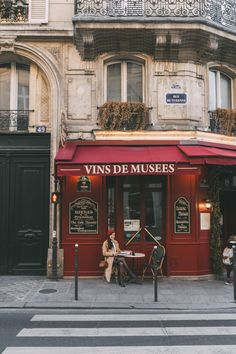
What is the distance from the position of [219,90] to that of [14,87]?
20.4 feet

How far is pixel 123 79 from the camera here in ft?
42.8

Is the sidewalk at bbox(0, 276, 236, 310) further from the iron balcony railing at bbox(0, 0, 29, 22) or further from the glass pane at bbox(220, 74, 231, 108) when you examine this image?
the iron balcony railing at bbox(0, 0, 29, 22)

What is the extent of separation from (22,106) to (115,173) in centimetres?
393

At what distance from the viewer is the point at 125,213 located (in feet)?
41.1

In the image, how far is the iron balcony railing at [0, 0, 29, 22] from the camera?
500 inches

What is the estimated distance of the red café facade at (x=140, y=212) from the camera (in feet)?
40.1

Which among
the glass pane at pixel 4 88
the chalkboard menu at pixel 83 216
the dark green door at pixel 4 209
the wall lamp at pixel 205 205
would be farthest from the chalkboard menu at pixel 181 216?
the glass pane at pixel 4 88

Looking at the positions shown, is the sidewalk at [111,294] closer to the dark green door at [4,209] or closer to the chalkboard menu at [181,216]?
the dark green door at [4,209]

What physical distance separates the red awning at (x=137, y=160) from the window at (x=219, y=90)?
2.25 meters

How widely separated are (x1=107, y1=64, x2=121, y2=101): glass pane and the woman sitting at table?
13.3 ft

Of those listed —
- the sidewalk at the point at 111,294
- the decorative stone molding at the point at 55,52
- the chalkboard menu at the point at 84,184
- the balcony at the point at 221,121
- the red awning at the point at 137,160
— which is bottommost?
the sidewalk at the point at 111,294

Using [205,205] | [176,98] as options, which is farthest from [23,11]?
[205,205]

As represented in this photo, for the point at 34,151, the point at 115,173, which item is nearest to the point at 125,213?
the point at 115,173

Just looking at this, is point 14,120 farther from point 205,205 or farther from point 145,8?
point 205,205
